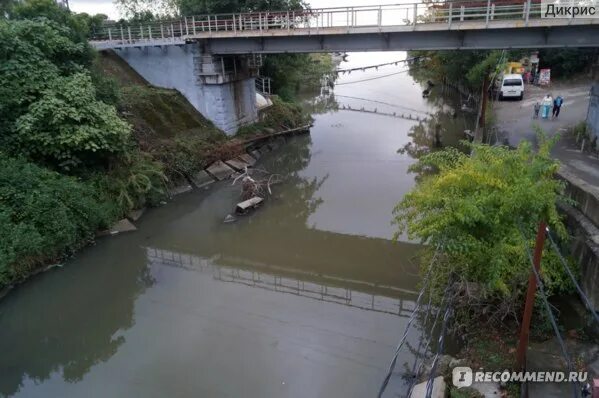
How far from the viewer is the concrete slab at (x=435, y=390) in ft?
27.1

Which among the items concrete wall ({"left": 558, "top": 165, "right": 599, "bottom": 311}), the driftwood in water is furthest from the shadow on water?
concrete wall ({"left": 558, "top": 165, "right": 599, "bottom": 311})

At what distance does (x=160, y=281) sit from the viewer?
14055 mm

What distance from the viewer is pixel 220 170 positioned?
896 inches

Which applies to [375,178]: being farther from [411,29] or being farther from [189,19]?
[189,19]

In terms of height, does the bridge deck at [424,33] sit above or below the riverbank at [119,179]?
above

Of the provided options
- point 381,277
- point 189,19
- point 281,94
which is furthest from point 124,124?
point 281,94

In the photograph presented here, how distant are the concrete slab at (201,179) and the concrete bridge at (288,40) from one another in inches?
185

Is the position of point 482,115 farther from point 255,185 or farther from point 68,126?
point 68,126

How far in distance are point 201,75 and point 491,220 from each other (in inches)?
801

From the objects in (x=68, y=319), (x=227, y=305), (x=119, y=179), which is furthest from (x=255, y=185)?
(x=68, y=319)

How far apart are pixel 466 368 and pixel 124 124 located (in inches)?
556

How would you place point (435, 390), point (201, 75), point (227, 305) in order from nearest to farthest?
point (435, 390) < point (227, 305) < point (201, 75)

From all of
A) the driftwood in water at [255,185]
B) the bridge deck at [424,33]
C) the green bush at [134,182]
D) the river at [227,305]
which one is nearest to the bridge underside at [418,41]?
the bridge deck at [424,33]

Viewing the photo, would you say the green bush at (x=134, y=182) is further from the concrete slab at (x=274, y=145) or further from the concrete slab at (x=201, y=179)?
the concrete slab at (x=274, y=145)
